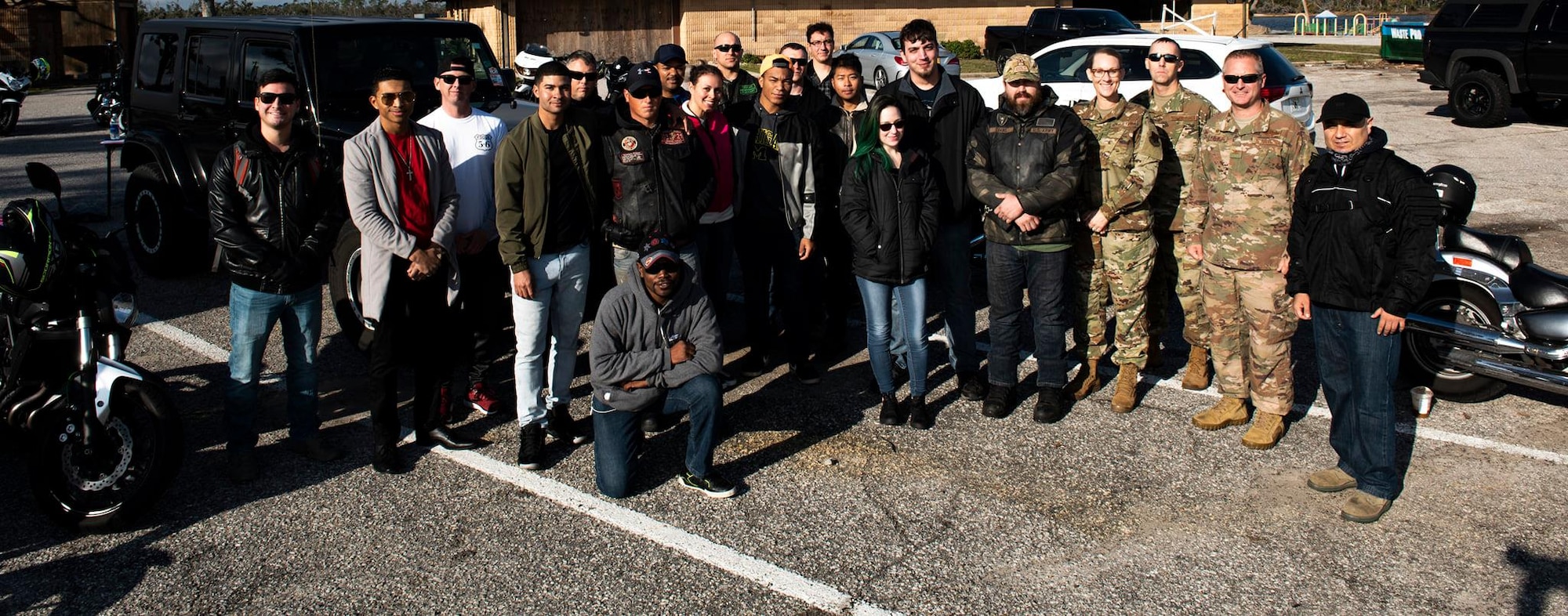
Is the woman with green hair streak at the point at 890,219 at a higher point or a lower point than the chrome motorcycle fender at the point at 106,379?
higher

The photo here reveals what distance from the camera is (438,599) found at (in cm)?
427

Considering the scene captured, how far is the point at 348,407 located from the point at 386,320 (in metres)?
1.23

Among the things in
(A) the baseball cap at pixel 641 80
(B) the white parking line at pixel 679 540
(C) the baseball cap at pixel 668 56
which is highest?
(C) the baseball cap at pixel 668 56

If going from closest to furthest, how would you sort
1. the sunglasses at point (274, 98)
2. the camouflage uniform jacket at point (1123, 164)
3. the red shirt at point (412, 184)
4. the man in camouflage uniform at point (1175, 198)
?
the sunglasses at point (274, 98), the red shirt at point (412, 184), the camouflage uniform jacket at point (1123, 164), the man in camouflage uniform at point (1175, 198)

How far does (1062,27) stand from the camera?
24922 millimetres

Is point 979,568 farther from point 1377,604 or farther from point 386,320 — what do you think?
point 386,320

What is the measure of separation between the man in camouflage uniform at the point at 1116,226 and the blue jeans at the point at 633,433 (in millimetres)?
2245

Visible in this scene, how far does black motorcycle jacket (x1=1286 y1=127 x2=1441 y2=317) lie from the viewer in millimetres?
4582

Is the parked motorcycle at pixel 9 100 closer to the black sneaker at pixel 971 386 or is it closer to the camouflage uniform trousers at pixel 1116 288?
the black sneaker at pixel 971 386

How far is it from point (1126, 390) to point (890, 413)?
128 cm

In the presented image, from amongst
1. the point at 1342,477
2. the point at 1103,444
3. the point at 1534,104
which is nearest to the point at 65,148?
the point at 1103,444

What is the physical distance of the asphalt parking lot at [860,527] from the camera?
4277 mm

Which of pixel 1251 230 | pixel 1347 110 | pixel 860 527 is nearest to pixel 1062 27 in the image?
pixel 1251 230

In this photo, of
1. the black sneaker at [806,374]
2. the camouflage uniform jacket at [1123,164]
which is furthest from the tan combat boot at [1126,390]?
the black sneaker at [806,374]
